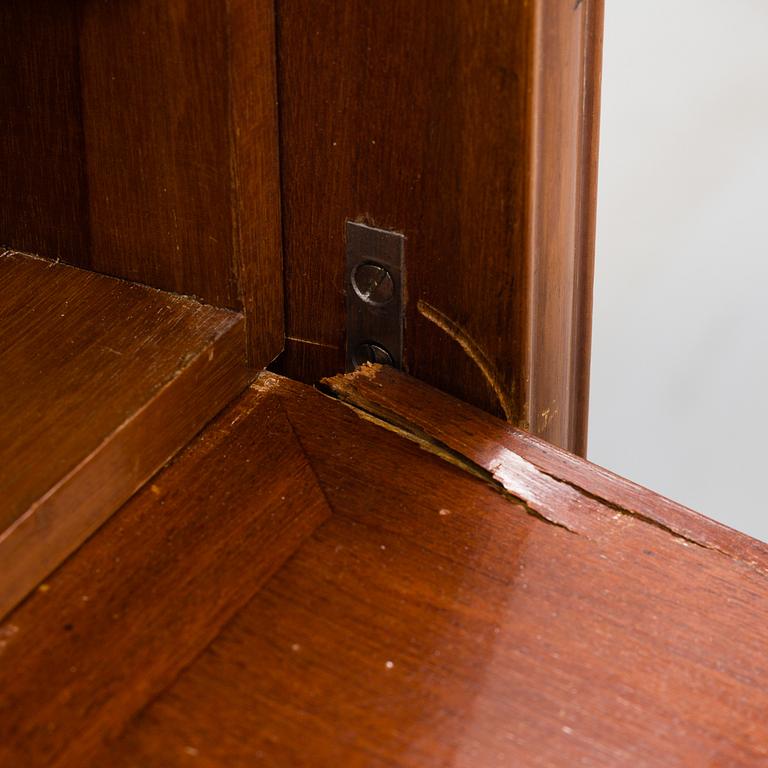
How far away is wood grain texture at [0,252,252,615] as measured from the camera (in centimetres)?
52

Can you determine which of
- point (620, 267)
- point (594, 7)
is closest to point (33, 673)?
point (594, 7)

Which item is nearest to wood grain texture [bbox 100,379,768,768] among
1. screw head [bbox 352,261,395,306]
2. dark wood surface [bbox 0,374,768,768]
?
dark wood surface [bbox 0,374,768,768]

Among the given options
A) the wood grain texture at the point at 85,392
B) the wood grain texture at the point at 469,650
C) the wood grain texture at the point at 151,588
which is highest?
the wood grain texture at the point at 85,392

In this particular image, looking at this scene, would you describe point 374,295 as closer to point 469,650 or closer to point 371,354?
point 371,354

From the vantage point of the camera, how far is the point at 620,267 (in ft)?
4.30

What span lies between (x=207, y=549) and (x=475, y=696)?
14 centimetres

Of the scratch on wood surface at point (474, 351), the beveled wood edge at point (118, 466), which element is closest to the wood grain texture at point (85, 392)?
the beveled wood edge at point (118, 466)

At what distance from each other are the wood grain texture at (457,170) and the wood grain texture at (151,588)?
0.10 m

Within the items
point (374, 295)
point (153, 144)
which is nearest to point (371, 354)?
point (374, 295)

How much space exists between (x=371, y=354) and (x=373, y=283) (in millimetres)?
45

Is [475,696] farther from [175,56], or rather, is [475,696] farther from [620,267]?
[620,267]

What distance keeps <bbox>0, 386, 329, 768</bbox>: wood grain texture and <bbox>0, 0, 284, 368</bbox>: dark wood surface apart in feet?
0.29

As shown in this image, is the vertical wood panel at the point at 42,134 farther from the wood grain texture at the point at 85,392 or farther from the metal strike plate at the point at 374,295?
the metal strike plate at the point at 374,295

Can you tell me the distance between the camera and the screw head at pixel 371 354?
661 millimetres
